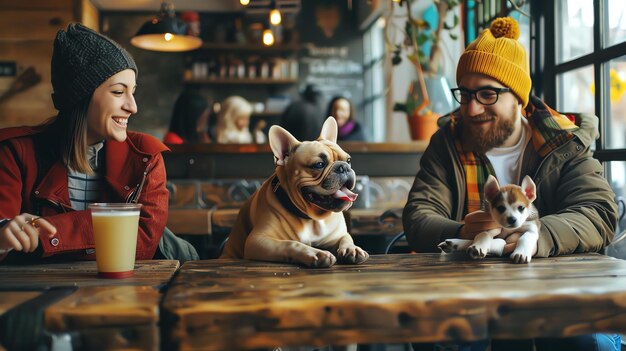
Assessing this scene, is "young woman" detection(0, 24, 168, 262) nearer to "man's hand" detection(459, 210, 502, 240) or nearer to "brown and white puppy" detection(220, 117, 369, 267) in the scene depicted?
"brown and white puppy" detection(220, 117, 369, 267)

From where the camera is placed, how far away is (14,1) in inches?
261

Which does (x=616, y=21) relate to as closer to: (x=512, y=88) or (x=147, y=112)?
(x=512, y=88)

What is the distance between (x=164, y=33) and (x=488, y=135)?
3618mm

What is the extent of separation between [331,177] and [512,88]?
2.61ft

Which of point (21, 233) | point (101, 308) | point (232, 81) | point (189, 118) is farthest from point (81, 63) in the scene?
point (232, 81)

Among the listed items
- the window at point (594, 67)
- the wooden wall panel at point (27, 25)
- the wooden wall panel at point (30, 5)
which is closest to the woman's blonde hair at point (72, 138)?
the window at point (594, 67)

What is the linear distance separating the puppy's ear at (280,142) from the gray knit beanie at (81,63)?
54 centimetres

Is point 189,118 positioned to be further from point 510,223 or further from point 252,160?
point 510,223

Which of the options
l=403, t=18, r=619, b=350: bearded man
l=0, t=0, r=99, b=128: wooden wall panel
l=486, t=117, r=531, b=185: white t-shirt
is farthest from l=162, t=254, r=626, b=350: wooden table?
l=0, t=0, r=99, b=128: wooden wall panel

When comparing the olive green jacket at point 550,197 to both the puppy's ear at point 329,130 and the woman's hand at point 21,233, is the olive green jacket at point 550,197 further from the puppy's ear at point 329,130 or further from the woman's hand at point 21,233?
the woman's hand at point 21,233

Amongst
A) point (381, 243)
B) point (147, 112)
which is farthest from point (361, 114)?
→ point (381, 243)

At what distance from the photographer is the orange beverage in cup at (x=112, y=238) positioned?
49.4 inches

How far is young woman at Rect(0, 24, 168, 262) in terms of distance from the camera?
1.64 metres

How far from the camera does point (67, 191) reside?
1.67m
